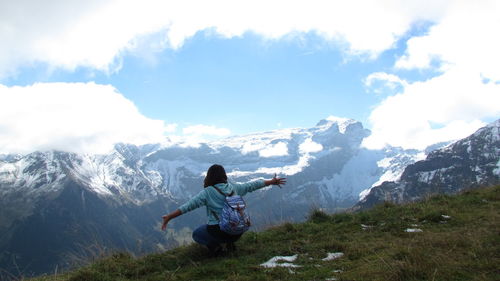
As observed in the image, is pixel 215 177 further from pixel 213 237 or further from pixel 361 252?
pixel 361 252

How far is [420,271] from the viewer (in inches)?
271

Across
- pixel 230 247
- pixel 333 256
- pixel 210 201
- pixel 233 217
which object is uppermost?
pixel 210 201

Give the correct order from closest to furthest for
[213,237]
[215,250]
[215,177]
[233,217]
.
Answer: [233,217]
[213,237]
[215,250]
[215,177]

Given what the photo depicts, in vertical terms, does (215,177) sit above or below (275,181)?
above

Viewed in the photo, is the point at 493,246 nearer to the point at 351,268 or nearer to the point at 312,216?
the point at 351,268

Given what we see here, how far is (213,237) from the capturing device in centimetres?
1060

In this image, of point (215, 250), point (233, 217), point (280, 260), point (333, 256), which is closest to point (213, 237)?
point (215, 250)

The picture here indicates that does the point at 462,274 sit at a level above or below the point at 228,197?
below

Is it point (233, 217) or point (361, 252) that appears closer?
point (361, 252)

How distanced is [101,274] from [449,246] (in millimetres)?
7861

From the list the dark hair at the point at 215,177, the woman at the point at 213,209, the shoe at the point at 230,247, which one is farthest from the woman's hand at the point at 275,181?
the shoe at the point at 230,247

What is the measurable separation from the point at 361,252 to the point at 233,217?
3.20m

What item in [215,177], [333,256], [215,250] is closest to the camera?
[333,256]

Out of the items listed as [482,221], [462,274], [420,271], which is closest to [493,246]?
[462,274]
